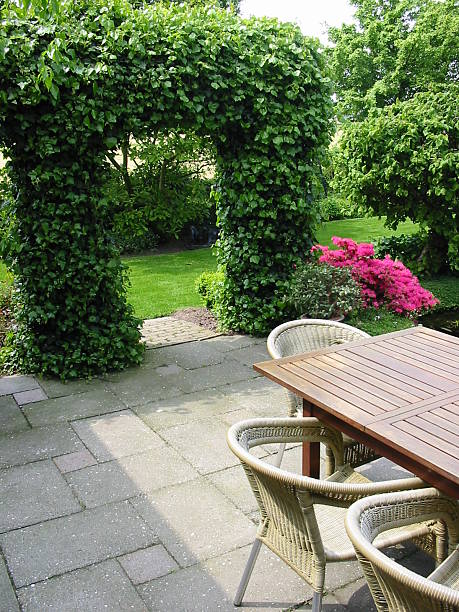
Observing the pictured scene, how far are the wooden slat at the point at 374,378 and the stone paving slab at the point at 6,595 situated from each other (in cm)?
183

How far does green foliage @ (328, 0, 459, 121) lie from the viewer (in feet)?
67.4

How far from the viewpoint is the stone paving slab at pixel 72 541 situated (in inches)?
107

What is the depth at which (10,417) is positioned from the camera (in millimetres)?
4422

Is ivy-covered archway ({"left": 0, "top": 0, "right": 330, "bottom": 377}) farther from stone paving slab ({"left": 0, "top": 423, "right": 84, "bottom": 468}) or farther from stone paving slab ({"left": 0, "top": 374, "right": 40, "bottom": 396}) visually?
stone paving slab ({"left": 0, "top": 423, "right": 84, "bottom": 468})

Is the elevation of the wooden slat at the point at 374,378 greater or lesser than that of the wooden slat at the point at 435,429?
greater

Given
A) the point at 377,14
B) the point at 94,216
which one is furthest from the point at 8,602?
the point at 377,14

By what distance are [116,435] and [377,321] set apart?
3110mm

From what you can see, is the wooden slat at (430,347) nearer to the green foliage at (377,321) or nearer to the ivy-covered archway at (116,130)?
the green foliage at (377,321)

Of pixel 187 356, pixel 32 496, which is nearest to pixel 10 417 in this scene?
pixel 32 496

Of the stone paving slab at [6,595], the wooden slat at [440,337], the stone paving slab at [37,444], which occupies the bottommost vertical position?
the stone paving slab at [6,595]

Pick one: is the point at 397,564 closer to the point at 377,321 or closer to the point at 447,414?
the point at 447,414

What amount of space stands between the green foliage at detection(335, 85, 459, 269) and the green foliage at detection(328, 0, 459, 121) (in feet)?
40.0

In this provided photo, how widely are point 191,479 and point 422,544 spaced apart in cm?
154

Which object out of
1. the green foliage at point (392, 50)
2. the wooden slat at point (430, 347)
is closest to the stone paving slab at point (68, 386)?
the wooden slat at point (430, 347)
